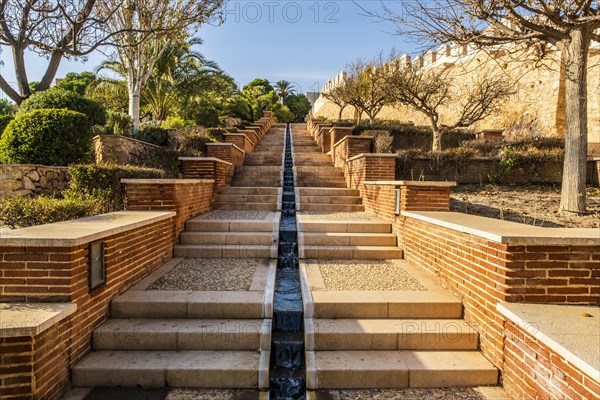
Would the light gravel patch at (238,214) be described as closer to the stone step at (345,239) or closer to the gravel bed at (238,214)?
the gravel bed at (238,214)

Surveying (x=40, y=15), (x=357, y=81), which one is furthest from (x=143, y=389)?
(x=357, y=81)

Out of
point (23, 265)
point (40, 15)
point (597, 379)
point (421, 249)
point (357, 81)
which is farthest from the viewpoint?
point (357, 81)

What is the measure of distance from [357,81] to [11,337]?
20.8 metres

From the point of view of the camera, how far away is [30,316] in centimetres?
247

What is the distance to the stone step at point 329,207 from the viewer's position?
736 centimetres

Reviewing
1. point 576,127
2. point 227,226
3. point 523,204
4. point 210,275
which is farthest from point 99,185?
point 576,127

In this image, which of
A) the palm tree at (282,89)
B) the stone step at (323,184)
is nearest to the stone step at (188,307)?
the stone step at (323,184)

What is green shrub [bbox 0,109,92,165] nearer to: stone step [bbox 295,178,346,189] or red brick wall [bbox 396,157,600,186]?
stone step [bbox 295,178,346,189]

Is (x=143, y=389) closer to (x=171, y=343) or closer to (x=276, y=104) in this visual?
(x=171, y=343)

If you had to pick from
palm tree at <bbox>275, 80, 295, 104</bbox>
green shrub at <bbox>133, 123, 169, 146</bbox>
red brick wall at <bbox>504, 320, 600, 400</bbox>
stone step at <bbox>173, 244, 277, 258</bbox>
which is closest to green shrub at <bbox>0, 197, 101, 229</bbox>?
stone step at <bbox>173, 244, 277, 258</bbox>

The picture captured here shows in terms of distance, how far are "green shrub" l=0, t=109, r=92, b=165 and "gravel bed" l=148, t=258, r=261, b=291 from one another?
417cm

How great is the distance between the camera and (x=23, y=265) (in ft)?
8.96

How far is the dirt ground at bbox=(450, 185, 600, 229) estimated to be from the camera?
6.09 meters

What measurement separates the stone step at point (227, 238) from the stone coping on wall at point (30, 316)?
2.78 m
